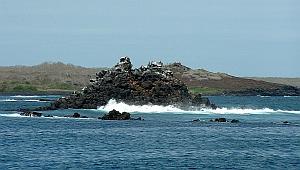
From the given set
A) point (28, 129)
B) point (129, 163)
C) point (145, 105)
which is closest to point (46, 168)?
point (129, 163)

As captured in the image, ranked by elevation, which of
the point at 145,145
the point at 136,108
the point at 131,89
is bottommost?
the point at 145,145

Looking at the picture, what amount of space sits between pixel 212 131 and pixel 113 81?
2017 inches

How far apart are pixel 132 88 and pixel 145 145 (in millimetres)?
66321

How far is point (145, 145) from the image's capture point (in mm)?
67062

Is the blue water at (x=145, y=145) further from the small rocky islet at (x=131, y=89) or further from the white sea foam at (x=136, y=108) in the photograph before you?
the small rocky islet at (x=131, y=89)

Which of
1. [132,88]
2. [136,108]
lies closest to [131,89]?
[132,88]

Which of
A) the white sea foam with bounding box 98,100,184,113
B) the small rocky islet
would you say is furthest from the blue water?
the small rocky islet

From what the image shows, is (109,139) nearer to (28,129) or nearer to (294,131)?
(28,129)

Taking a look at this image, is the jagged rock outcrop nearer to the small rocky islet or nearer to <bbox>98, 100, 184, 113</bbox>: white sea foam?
the small rocky islet

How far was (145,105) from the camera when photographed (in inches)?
5217

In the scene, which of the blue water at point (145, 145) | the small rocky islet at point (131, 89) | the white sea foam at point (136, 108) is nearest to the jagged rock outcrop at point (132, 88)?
the small rocky islet at point (131, 89)

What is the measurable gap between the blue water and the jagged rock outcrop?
34.2 m

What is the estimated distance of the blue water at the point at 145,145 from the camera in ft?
178

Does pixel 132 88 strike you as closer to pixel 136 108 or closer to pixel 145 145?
pixel 136 108
